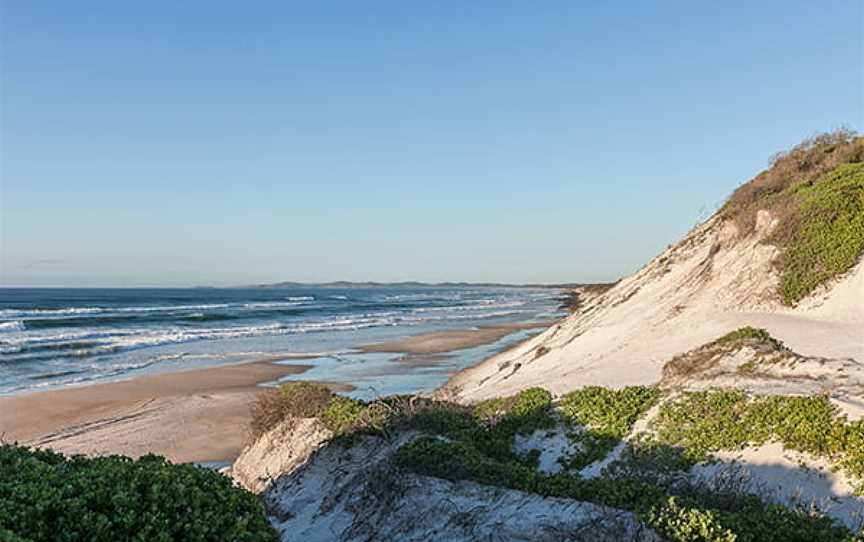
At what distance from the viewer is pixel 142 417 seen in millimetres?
17031

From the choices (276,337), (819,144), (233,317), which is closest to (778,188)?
(819,144)

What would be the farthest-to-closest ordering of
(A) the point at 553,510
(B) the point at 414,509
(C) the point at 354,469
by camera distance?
(C) the point at 354,469 → (B) the point at 414,509 → (A) the point at 553,510

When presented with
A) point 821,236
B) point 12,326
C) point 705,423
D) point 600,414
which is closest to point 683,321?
point 821,236

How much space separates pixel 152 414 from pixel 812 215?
18.5m

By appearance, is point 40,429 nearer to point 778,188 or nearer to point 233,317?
point 778,188

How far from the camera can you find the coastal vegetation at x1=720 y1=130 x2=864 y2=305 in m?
15.6

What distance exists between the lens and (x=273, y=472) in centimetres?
996

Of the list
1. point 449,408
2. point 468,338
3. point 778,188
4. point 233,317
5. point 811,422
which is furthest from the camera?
point 233,317

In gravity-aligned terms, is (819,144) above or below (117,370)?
above

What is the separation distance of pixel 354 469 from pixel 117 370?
19.6 metres

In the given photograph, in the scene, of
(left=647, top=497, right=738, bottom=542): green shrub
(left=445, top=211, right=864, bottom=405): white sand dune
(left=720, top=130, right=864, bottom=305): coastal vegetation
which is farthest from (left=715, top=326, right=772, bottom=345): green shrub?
(left=647, top=497, right=738, bottom=542): green shrub

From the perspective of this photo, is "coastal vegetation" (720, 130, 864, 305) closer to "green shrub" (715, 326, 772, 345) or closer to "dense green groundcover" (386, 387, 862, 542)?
"green shrub" (715, 326, 772, 345)

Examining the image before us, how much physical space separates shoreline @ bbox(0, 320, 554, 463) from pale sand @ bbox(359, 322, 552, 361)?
15.5ft

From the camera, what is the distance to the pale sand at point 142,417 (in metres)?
14.3
